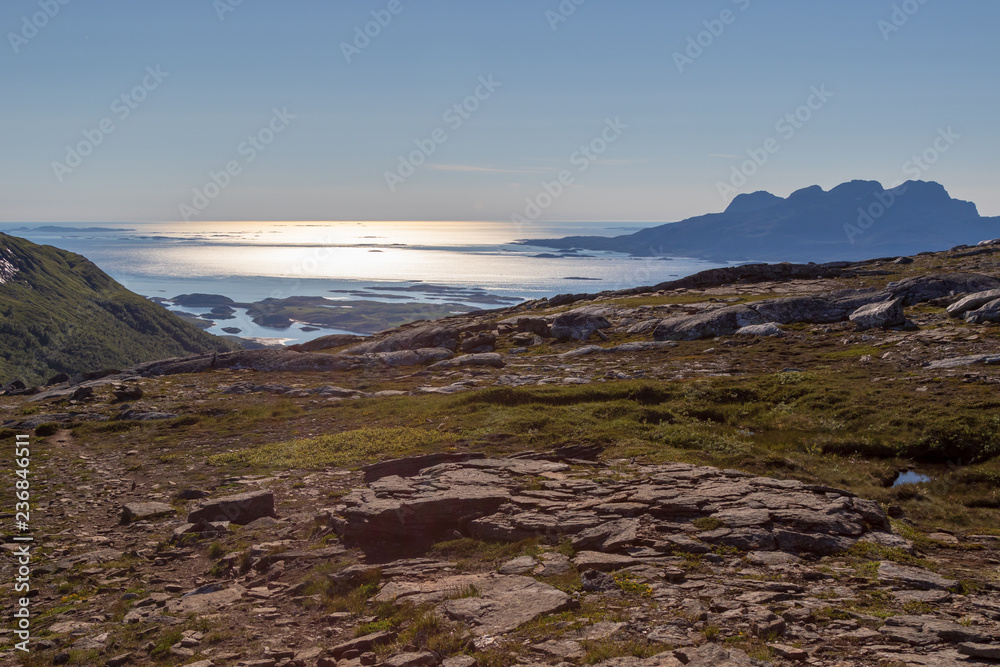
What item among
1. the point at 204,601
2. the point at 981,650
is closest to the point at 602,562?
the point at 981,650

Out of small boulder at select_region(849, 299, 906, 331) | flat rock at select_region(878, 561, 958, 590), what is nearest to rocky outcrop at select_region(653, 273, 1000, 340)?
small boulder at select_region(849, 299, 906, 331)

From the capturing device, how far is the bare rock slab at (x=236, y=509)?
19875 mm

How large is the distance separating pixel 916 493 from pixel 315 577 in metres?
19.9

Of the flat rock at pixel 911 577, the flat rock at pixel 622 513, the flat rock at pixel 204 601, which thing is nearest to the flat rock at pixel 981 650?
the flat rock at pixel 911 577

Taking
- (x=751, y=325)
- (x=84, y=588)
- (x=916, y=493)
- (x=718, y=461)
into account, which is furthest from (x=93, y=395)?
(x=751, y=325)

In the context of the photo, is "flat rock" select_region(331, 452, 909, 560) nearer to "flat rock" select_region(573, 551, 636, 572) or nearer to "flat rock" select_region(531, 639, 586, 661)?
"flat rock" select_region(573, 551, 636, 572)

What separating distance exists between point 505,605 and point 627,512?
568cm

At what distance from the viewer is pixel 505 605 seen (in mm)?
12508

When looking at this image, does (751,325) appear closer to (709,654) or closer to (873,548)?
(873,548)

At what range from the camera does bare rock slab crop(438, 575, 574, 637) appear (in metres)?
11.8

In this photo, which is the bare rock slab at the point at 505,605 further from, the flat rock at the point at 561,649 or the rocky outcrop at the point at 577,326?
the rocky outcrop at the point at 577,326

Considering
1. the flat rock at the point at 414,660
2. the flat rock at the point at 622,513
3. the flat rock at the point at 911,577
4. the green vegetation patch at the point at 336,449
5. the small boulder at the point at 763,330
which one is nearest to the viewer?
the flat rock at the point at 414,660

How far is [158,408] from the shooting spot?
3953cm

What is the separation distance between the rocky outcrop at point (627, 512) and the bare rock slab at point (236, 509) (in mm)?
3871
